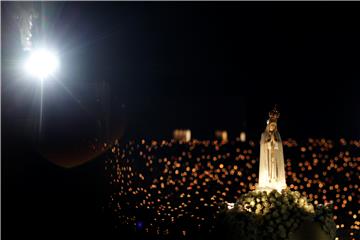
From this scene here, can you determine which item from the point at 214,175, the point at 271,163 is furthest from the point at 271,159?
the point at 214,175

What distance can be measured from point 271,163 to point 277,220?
3.16 feet

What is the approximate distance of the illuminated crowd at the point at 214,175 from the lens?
272 inches

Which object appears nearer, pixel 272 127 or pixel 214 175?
pixel 272 127

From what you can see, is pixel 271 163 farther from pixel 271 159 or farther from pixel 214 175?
pixel 214 175

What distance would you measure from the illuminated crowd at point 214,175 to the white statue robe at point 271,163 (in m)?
1.53

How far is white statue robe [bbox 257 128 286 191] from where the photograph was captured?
502 centimetres

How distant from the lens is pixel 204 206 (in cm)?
679

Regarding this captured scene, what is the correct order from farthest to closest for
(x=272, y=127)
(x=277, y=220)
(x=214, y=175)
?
(x=214, y=175) < (x=272, y=127) < (x=277, y=220)

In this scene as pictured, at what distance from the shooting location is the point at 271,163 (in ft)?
16.6

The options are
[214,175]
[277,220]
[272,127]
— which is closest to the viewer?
[277,220]

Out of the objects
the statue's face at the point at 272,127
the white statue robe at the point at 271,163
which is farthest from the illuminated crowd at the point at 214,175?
the statue's face at the point at 272,127

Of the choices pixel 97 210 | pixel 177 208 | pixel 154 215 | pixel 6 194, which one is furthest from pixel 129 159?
pixel 6 194

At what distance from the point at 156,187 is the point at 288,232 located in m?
4.11

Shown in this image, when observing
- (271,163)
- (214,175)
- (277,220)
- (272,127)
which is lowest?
(214,175)
